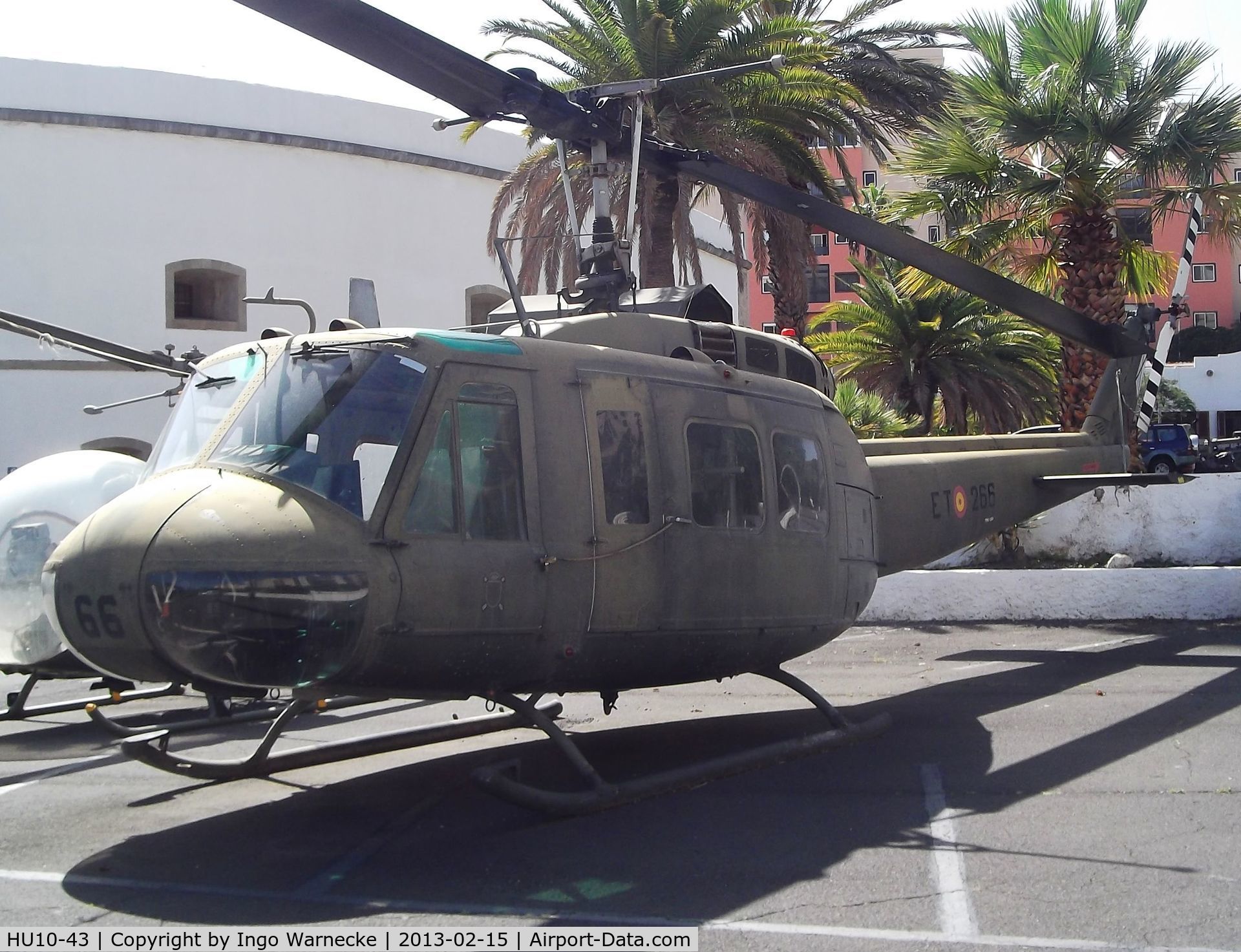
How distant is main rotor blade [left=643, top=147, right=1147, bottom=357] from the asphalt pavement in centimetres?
339

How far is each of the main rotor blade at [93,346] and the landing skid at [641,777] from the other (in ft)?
19.4

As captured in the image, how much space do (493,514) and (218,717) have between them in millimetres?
2856

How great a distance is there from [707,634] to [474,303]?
18.2m

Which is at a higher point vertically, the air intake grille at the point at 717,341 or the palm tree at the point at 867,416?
the air intake grille at the point at 717,341

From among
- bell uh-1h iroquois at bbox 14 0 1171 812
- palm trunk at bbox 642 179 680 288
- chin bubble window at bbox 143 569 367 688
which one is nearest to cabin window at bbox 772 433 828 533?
bell uh-1h iroquois at bbox 14 0 1171 812

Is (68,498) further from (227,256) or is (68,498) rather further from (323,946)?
(227,256)

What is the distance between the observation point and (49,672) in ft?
27.9

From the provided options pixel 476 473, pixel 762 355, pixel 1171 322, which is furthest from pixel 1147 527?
pixel 476 473

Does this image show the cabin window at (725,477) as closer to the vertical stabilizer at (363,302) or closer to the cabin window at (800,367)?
the cabin window at (800,367)

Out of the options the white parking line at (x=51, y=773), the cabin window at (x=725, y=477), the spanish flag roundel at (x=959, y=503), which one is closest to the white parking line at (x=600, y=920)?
the white parking line at (x=51, y=773)

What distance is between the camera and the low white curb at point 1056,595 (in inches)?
505

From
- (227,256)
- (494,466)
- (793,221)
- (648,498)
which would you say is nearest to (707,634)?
(648,498)

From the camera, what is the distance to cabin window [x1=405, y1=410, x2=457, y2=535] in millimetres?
5668

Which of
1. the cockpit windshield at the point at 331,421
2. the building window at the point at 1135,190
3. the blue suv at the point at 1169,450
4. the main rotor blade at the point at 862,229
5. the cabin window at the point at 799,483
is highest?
the building window at the point at 1135,190
